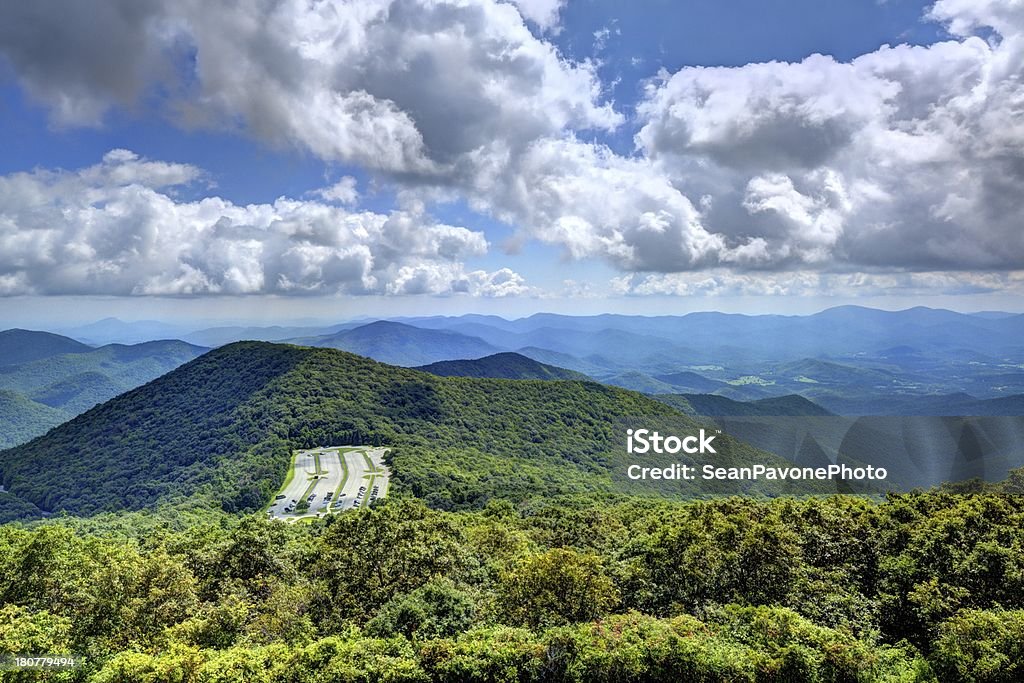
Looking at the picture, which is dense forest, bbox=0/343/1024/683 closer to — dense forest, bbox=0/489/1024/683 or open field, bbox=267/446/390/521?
dense forest, bbox=0/489/1024/683

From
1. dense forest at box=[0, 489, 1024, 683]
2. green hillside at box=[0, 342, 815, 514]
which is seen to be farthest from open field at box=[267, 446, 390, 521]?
dense forest at box=[0, 489, 1024, 683]

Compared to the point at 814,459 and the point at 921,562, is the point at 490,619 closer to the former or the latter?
the point at 921,562

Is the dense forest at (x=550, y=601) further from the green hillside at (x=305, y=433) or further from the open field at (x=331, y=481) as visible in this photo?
the green hillside at (x=305, y=433)

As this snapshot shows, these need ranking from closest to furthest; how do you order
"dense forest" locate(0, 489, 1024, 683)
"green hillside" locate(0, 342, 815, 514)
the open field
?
1. "dense forest" locate(0, 489, 1024, 683)
2. the open field
3. "green hillside" locate(0, 342, 815, 514)

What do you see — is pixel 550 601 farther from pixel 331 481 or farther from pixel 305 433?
pixel 305 433

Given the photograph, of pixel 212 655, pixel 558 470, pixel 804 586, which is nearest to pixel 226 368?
pixel 558 470
